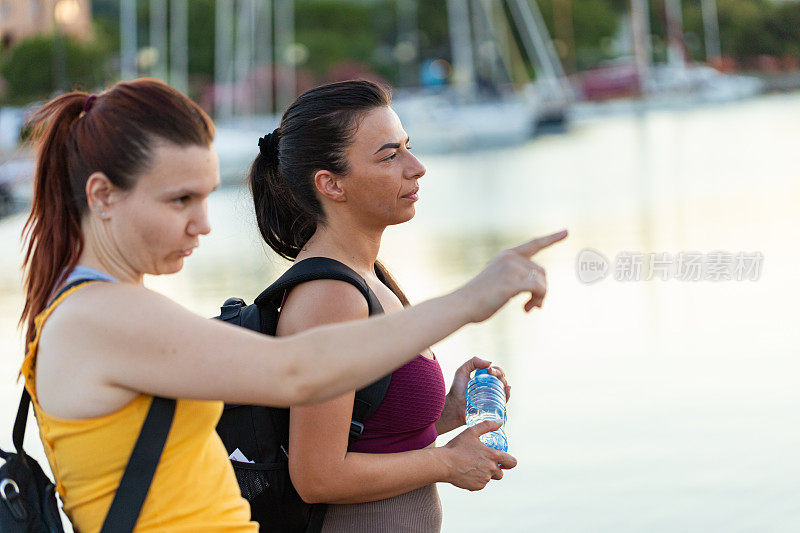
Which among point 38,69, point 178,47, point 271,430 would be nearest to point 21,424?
point 271,430

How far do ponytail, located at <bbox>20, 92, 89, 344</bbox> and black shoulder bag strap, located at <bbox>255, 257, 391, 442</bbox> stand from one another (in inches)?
21.5

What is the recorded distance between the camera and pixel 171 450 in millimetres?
1663

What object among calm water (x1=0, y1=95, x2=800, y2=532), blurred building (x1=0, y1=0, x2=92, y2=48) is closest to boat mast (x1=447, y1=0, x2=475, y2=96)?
blurred building (x1=0, y1=0, x2=92, y2=48)

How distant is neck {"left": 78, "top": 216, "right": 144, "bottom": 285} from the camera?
1683mm

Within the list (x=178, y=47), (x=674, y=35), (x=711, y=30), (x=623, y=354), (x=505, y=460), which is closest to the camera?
(x=505, y=460)

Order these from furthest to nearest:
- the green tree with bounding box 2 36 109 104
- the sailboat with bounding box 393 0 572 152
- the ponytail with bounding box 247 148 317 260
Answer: the green tree with bounding box 2 36 109 104 < the sailboat with bounding box 393 0 572 152 < the ponytail with bounding box 247 148 317 260

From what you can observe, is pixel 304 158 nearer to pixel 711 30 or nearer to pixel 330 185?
pixel 330 185

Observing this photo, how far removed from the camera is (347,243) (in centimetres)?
244

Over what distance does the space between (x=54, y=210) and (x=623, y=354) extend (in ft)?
17.1

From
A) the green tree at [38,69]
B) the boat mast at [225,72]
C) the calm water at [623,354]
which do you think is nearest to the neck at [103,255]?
the calm water at [623,354]

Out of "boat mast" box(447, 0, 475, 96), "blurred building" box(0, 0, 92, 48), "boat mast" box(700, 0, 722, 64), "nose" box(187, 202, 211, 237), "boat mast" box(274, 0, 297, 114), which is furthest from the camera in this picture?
"boat mast" box(700, 0, 722, 64)

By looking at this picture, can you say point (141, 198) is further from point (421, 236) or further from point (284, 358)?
point (421, 236)

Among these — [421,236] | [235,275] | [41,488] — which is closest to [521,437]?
[41,488]

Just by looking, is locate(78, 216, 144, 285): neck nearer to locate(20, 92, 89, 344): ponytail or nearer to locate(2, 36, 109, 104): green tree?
locate(20, 92, 89, 344): ponytail
